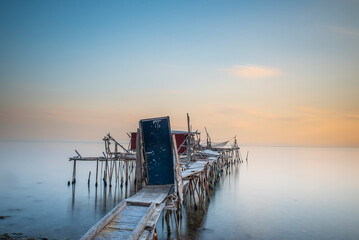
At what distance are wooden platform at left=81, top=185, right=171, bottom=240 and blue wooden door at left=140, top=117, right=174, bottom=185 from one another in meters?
0.93

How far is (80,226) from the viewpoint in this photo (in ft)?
36.2

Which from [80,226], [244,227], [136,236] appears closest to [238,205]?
[244,227]

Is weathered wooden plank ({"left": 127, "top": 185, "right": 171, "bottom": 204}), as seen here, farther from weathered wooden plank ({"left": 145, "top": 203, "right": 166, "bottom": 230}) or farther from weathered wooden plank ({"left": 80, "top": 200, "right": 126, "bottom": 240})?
weathered wooden plank ({"left": 80, "top": 200, "right": 126, "bottom": 240})

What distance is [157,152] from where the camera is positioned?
27.9 feet

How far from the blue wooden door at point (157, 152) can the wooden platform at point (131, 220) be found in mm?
934

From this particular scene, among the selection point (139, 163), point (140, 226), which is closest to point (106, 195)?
point (139, 163)

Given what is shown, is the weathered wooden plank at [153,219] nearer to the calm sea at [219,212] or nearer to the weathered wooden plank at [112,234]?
the weathered wooden plank at [112,234]

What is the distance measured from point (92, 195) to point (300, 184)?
22.6 metres

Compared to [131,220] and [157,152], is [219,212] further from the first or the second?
[131,220]

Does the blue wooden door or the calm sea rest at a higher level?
the blue wooden door

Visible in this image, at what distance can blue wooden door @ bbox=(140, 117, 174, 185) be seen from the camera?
8.38m

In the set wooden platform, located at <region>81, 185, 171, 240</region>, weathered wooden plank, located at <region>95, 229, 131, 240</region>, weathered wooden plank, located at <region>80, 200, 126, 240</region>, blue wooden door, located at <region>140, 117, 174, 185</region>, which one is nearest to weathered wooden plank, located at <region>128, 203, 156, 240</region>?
wooden platform, located at <region>81, 185, 171, 240</region>

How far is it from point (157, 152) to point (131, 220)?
3.06m

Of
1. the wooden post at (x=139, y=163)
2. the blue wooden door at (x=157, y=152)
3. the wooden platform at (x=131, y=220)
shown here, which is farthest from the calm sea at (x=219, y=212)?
the wooden platform at (x=131, y=220)
